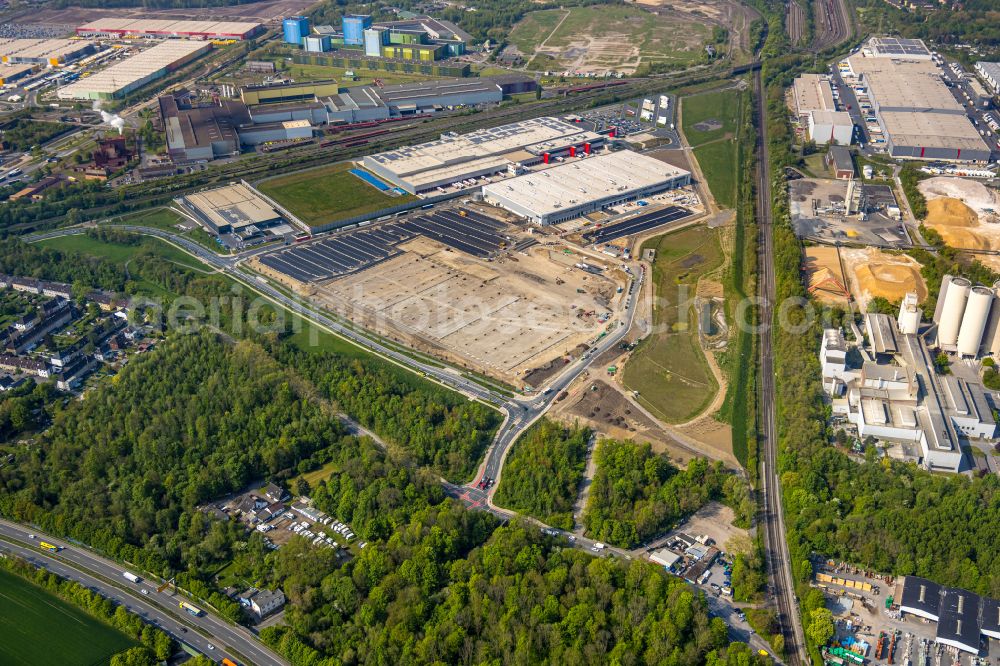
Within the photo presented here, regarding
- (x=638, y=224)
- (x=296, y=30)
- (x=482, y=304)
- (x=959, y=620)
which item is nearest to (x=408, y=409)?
(x=482, y=304)

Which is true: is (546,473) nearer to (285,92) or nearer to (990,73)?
(285,92)

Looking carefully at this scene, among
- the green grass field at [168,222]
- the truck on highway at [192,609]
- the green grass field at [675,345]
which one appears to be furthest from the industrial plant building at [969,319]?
the green grass field at [168,222]

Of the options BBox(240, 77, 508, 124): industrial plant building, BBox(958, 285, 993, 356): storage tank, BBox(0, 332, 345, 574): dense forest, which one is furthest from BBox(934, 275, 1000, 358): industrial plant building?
BBox(240, 77, 508, 124): industrial plant building

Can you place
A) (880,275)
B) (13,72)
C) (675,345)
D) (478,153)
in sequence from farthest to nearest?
(13,72), (478,153), (880,275), (675,345)

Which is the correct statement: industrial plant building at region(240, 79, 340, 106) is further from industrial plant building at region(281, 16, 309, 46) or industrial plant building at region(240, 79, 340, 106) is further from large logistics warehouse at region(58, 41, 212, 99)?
industrial plant building at region(281, 16, 309, 46)

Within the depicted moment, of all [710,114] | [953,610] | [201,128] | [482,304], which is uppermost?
[710,114]

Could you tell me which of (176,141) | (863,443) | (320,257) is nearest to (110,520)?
(320,257)

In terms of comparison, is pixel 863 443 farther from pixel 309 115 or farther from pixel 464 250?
pixel 309 115
